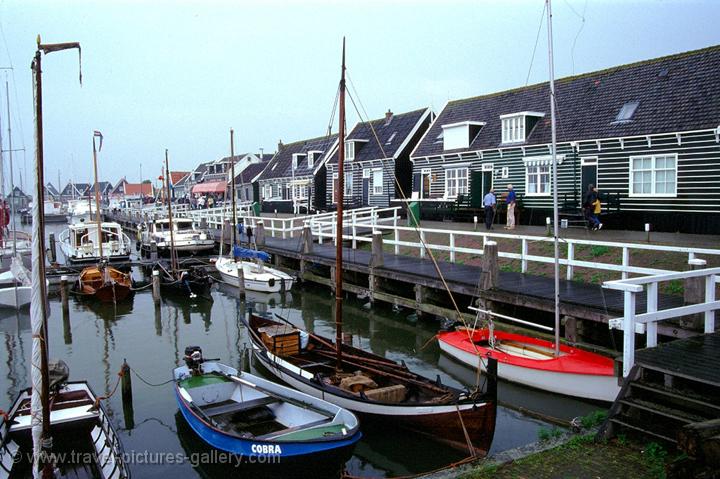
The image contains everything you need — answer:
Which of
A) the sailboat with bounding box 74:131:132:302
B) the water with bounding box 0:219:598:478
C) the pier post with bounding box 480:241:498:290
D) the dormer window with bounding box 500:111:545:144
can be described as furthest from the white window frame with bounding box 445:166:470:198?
the sailboat with bounding box 74:131:132:302

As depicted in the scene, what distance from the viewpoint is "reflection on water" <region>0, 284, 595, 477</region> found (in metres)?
9.48

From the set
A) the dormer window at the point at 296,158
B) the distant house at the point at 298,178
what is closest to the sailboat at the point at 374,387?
the distant house at the point at 298,178

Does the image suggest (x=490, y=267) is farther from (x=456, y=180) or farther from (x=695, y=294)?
(x=456, y=180)

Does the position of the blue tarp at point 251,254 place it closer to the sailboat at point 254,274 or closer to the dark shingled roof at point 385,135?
the sailboat at point 254,274

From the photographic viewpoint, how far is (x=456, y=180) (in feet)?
102

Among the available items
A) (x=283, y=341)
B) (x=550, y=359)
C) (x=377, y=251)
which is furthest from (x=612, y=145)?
(x=283, y=341)

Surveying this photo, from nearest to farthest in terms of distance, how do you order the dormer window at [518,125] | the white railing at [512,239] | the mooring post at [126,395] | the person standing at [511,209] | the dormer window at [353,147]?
the mooring post at [126,395] < the white railing at [512,239] < the person standing at [511,209] < the dormer window at [518,125] < the dormer window at [353,147]

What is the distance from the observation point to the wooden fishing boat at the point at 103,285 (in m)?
22.2

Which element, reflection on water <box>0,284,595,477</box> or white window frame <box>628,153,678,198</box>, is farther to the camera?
white window frame <box>628,153,678,198</box>

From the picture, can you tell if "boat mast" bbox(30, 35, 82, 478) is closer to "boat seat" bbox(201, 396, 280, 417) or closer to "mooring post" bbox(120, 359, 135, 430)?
"boat seat" bbox(201, 396, 280, 417)

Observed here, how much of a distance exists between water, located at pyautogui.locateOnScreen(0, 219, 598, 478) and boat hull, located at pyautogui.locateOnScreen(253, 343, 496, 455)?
0.97 feet

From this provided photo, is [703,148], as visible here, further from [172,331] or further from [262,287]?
[172,331]

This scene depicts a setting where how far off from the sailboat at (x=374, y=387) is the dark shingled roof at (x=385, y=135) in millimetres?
24283

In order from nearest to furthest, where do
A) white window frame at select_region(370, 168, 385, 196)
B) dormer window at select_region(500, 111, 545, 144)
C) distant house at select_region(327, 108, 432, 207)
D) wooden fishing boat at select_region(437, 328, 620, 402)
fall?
1. wooden fishing boat at select_region(437, 328, 620, 402)
2. dormer window at select_region(500, 111, 545, 144)
3. distant house at select_region(327, 108, 432, 207)
4. white window frame at select_region(370, 168, 385, 196)
